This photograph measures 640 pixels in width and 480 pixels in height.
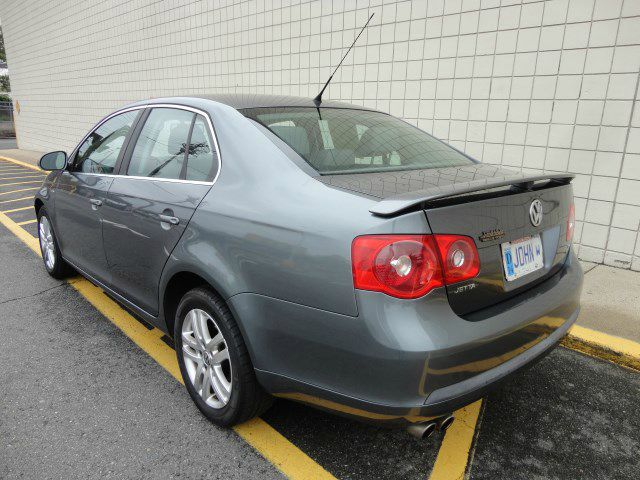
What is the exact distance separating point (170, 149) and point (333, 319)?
61.9 inches

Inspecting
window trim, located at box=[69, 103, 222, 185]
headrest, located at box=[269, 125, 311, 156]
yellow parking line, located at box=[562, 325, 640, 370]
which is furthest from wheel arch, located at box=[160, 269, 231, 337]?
yellow parking line, located at box=[562, 325, 640, 370]

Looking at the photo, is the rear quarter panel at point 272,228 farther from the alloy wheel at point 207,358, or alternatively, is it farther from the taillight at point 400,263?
the alloy wheel at point 207,358

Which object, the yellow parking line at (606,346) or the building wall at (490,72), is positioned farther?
the building wall at (490,72)

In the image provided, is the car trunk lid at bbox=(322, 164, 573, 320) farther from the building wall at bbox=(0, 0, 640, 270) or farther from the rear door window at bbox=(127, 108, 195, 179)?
the building wall at bbox=(0, 0, 640, 270)

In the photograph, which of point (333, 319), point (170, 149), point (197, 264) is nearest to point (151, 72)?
point (170, 149)

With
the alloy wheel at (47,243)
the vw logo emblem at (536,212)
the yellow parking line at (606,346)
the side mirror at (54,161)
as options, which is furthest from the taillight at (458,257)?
the alloy wheel at (47,243)

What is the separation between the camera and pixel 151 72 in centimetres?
1091

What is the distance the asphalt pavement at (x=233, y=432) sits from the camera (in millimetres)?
2088

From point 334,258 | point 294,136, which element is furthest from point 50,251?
point 334,258

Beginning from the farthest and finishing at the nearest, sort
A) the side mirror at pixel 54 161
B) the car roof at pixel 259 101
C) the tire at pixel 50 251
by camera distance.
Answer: the tire at pixel 50 251 < the side mirror at pixel 54 161 < the car roof at pixel 259 101

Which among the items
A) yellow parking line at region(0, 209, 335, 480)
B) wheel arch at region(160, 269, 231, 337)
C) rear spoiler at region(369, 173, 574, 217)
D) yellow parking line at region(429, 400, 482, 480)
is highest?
rear spoiler at region(369, 173, 574, 217)

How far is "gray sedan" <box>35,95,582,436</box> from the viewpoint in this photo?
1646 millimetres

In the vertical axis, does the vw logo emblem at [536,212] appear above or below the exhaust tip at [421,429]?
above

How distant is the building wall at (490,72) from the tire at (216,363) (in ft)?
12.7
